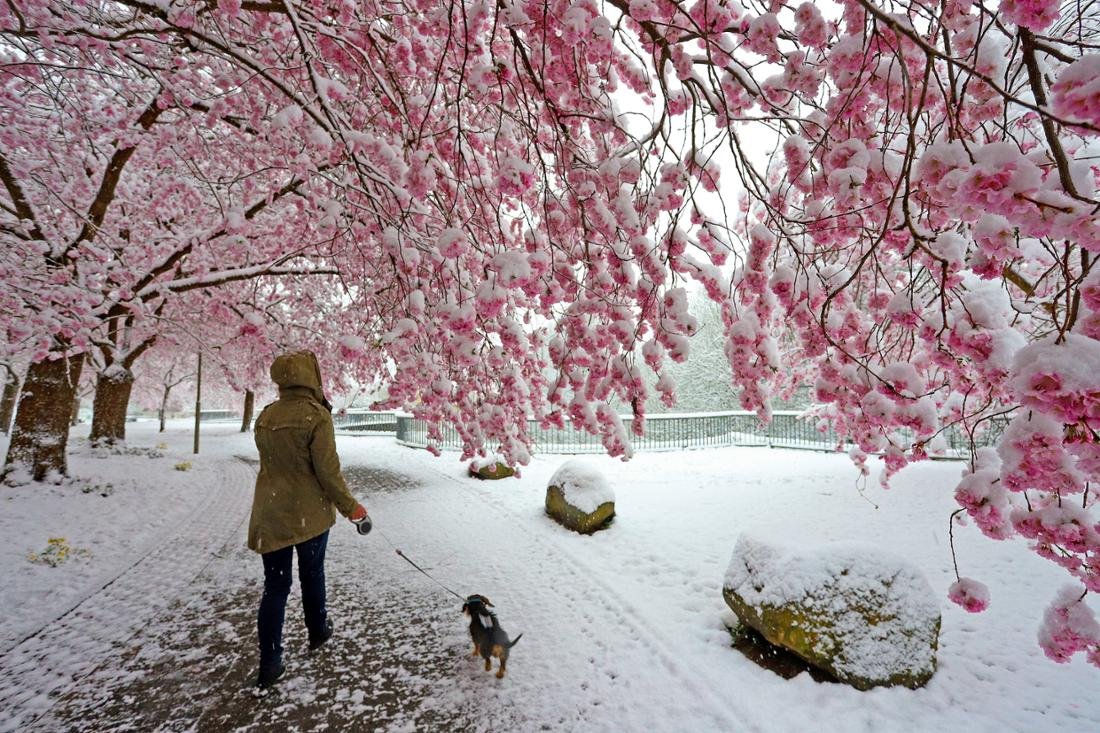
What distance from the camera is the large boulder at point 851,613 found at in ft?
10.7

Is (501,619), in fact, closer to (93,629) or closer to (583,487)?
(583,487)

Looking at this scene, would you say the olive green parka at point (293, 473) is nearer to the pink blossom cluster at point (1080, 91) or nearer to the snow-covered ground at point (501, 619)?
the snow-covered ground at point (501, 619)

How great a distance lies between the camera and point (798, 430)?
54.2ft

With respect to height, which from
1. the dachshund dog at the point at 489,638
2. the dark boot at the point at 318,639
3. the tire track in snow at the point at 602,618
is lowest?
the tire track in snow at the point at 602,618

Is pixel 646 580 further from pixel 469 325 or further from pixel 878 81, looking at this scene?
pixel 878 81

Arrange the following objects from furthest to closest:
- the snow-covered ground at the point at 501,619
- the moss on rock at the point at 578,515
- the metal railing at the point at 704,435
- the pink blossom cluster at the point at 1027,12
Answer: the metal railing at the point at 704,435 < the moss on rock at the point at 578,515 < the snow-covered ground at the point at 501,619 < the pink blossom cluster at the point at 1027,12

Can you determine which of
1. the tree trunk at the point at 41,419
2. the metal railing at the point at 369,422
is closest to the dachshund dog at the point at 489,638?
the tree trunk at the point at 41,419

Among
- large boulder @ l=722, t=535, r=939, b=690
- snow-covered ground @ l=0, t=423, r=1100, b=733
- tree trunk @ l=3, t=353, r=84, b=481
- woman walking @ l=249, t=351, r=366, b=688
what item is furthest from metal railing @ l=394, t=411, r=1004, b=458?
woman walking @ l=249, t=351, r=366, b=688

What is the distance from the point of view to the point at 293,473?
326 centimetres

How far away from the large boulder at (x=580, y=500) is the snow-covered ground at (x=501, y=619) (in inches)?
7.8

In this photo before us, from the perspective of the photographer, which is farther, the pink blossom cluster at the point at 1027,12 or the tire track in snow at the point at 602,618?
the tire track in snow at the point at 602,618

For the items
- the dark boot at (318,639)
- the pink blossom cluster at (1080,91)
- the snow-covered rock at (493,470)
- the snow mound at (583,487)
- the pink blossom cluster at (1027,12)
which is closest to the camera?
the pink blossom cluster at (1080,91)

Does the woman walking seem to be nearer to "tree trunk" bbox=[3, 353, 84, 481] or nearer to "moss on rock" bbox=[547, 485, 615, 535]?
"moss on rock" bbox=[547, 485, 615, 535]

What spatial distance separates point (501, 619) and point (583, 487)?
3.24 metres
